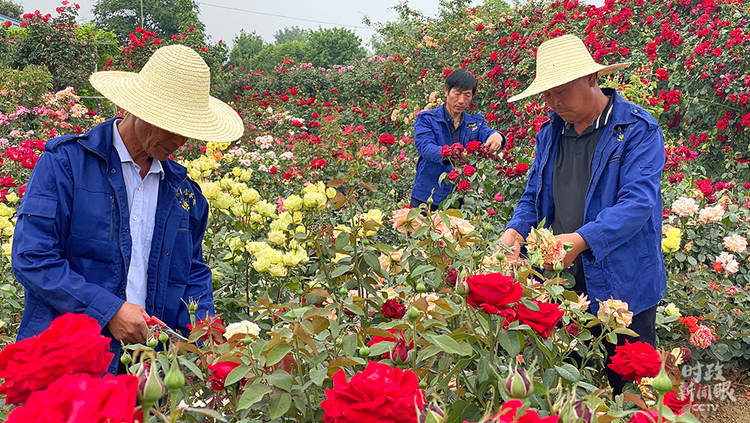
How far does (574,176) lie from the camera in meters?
1.98

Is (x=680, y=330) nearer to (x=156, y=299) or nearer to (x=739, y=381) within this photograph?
(x=739, y=381)

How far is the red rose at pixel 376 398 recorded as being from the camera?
614mm

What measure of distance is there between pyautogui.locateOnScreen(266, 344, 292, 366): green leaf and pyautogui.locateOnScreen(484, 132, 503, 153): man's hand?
2479 millimetres

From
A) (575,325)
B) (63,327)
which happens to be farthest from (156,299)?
(575,325)

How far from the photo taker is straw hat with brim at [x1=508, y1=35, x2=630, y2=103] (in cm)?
179

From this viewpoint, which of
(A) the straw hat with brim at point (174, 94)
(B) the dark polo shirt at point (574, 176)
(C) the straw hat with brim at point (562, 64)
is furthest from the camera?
(B) the dark polo shirt at point (574, 176)

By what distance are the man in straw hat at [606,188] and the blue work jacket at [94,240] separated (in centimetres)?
101

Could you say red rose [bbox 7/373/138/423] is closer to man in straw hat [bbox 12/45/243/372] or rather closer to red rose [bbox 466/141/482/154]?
man in straw hat [bbox 12/45/243/372]

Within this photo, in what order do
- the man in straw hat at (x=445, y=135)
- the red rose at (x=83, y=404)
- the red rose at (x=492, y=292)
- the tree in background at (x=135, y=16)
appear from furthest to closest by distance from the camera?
the tree in background at (x=135, y=16) < the man in straw hat at (x=445, y=135) < the red rose at (x=492, y=292) < the red rose at (x=83, y=404)

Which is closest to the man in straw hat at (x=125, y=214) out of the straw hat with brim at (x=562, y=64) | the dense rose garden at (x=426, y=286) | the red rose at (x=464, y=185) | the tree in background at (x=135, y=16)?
the dense rose garden at (x=426, y=286)

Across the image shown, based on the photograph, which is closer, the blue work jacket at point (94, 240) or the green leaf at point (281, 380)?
the green leaf at point (281, 380)

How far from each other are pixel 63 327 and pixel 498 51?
25.3 ft

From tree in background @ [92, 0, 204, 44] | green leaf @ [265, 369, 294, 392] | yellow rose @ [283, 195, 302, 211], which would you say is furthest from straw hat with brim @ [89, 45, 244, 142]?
tree in background @ [92, 0, 204, 44]

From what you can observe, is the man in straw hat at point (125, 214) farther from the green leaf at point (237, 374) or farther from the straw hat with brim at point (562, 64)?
the straw hat with brim at point (562, 64)
